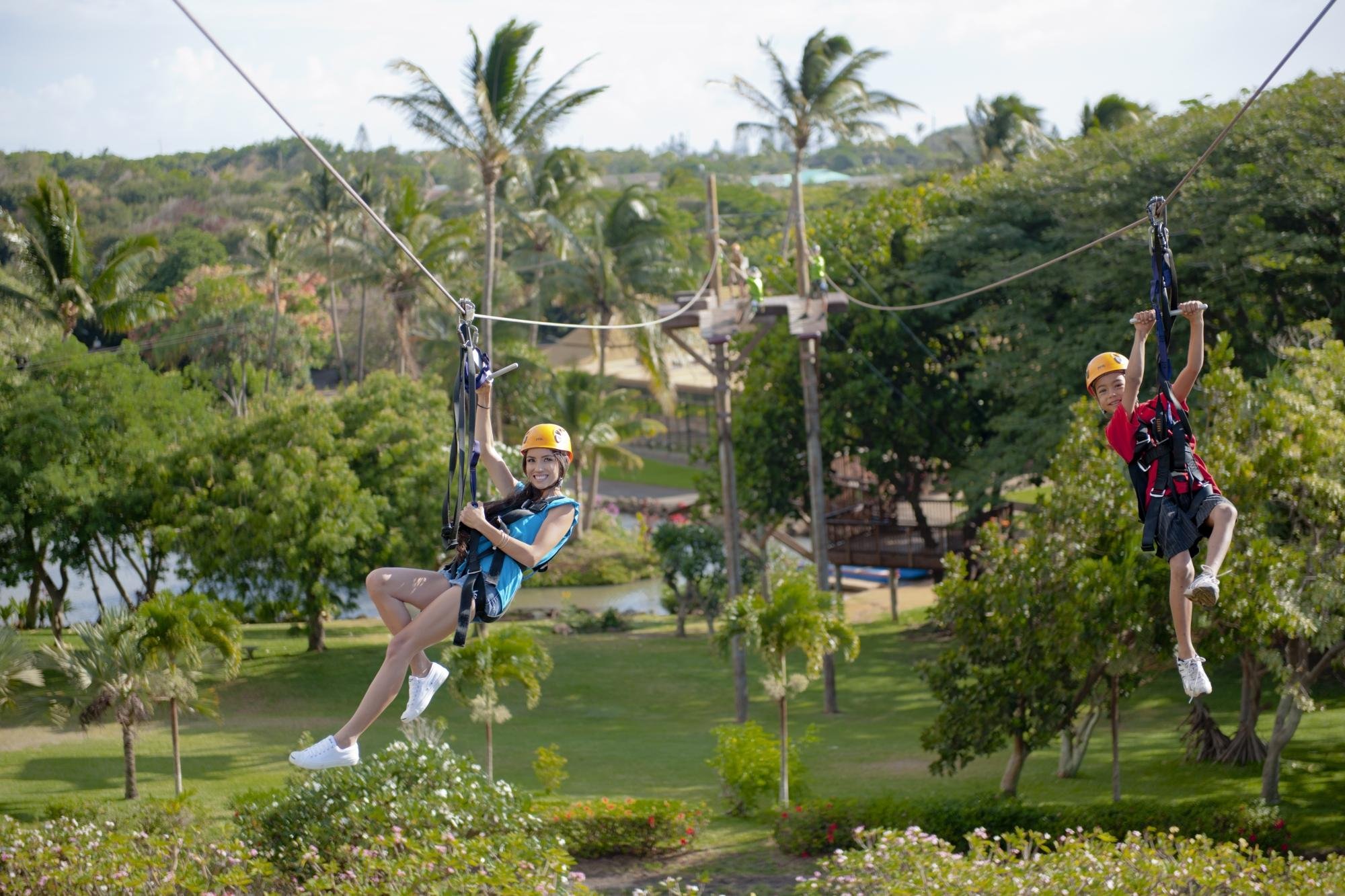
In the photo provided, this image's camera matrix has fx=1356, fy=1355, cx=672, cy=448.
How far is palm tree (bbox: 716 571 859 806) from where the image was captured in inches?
749

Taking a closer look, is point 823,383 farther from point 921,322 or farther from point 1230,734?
point 1230,734

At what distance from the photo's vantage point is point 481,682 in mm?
18172

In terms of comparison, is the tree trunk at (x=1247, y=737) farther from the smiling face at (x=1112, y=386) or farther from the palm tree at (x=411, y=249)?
the palm tree at (x=411, y=249)

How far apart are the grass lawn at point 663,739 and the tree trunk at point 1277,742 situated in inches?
18.9

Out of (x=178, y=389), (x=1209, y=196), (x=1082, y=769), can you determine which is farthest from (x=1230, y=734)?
(x=178, y=389)

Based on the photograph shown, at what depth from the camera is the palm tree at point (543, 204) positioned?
45.5 meters

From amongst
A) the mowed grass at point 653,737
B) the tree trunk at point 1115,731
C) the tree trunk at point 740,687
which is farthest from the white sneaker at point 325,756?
the tree trunk at point 740,687

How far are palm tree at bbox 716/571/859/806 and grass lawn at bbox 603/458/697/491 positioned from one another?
35736mm

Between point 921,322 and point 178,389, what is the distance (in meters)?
16.2

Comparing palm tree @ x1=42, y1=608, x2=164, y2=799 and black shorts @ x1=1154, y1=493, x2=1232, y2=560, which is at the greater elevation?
black shorts @ x1=1154, y1=493, x2=1232, y2=560

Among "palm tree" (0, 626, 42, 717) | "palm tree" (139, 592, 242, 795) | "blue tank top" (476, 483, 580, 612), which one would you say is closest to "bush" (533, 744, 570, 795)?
"palm tree" (139, 592, 242, 795)

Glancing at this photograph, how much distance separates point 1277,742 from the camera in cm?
1712

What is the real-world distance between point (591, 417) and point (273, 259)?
40.5ft

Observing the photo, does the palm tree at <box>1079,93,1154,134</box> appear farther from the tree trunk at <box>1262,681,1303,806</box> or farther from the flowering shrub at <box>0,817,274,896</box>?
the flowering shrub at <box>0,817,274,896</box>
